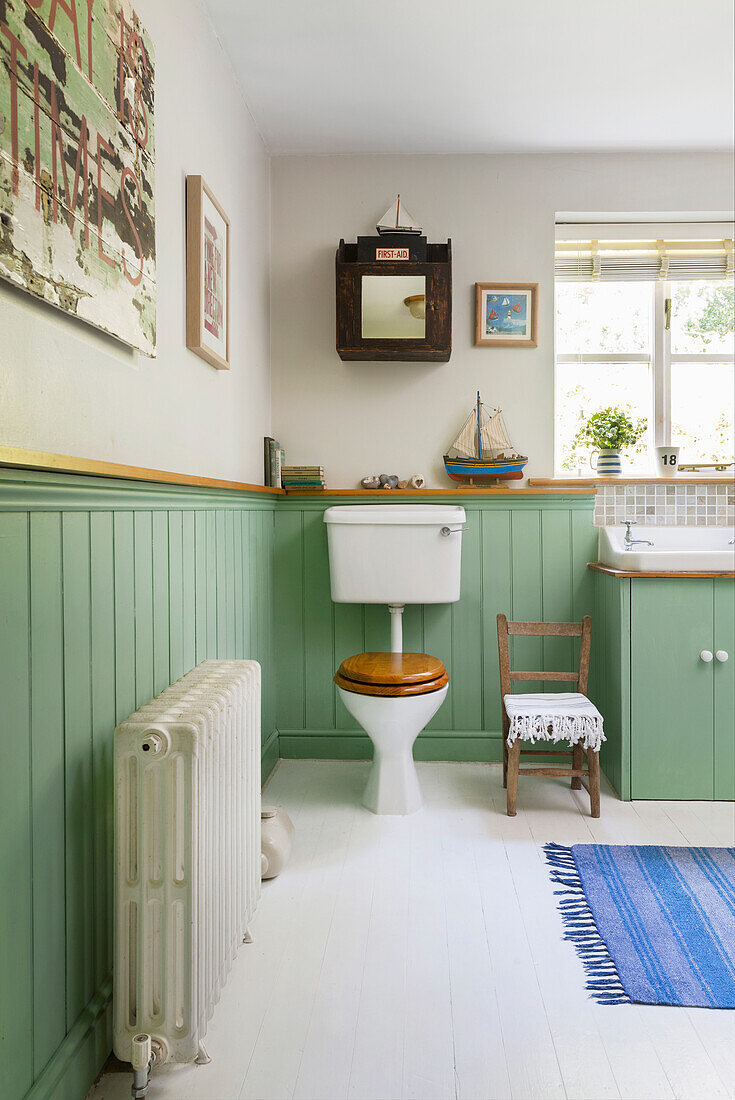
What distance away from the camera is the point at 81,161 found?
124 centimetres

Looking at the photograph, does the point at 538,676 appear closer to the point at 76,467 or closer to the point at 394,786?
the point at 394,786

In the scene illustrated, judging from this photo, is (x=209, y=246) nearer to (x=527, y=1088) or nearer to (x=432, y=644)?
(x=432, y=644)

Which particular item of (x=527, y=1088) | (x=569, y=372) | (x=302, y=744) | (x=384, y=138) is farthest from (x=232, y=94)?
(x=527, y=1088)

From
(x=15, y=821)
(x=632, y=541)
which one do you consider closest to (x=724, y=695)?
(x=632, y=541)

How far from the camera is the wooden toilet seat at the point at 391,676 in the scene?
231 centimetres

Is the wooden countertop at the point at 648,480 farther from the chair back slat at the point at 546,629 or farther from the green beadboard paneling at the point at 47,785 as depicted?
the green beadboard paneling at the point at 47,785

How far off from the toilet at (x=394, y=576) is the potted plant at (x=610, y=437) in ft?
2.57

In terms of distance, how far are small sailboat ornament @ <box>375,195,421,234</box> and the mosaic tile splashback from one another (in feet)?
4.15

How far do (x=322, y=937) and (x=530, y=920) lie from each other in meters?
0.49

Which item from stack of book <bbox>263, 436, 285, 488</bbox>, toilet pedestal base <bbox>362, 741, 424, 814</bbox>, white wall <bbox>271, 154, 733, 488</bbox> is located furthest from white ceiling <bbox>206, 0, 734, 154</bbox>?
toilet pedestal base <bbox>362, 741, 424, 814</bbox>

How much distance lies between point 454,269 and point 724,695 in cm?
187

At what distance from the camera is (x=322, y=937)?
1711 millimetres

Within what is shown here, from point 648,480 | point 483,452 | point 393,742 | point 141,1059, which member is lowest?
point 141,1059

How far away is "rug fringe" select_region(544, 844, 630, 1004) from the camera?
4.98ft
